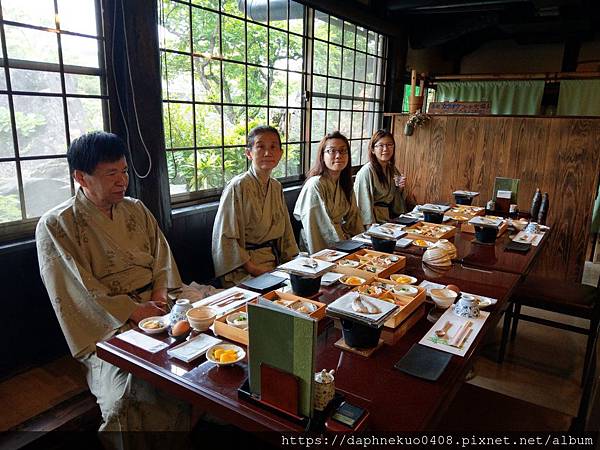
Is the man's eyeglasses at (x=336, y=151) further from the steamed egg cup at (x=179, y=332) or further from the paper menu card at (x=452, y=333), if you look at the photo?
the steamed egg cup at (x=179, y=332)

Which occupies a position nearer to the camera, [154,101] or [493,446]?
[493,446]

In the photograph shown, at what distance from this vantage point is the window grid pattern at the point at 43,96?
2240 millimetres

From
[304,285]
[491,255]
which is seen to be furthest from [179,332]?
[491,255]

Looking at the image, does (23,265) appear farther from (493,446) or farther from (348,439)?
(493,446)

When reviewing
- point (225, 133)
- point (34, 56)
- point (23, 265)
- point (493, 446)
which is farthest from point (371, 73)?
point (493, 446)

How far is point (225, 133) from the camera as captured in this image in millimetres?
3637

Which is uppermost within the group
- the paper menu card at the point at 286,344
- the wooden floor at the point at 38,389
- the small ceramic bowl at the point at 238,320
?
the paper menu card at the point at 286,344

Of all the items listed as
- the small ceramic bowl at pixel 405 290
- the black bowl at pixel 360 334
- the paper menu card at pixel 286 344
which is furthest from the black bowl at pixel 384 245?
the paper menu card at pixel 286 344

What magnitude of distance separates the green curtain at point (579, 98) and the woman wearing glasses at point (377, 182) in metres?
4.20

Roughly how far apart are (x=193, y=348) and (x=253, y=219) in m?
1.64

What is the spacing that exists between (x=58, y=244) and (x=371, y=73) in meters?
4.93

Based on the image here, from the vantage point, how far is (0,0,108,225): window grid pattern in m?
2.24

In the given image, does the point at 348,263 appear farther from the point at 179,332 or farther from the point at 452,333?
the point at 179,332

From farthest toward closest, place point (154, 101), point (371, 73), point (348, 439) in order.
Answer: point (371, 73) < point (154, 101) < point (348, 439)
